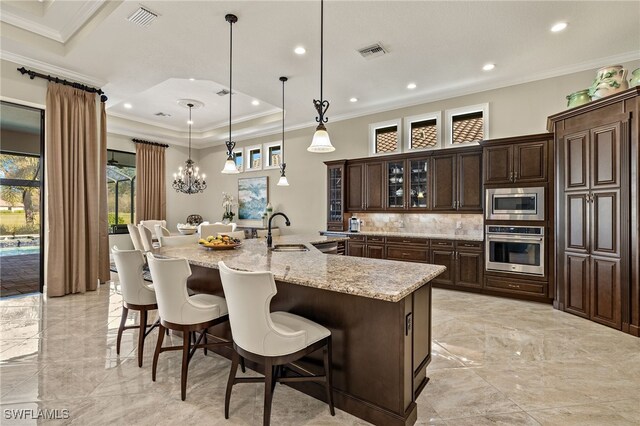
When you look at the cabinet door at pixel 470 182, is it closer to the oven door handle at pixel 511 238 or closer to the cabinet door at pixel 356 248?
the oven door handle at pixel 511 238

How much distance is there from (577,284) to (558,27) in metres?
3.11

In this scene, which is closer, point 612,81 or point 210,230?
point 612,81

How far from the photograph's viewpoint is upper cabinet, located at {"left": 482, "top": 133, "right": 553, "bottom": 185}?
4578mm

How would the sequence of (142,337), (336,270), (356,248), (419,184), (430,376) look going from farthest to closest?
(356,248)
(419,184)
(142,337)
(430,376)
(336,270)

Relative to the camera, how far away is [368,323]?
203 cm

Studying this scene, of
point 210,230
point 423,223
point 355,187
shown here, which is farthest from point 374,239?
point 210,230

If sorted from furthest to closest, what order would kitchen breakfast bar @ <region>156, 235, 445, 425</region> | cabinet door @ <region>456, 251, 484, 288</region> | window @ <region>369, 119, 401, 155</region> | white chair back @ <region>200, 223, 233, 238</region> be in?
window @ <region>369, 119, 401, 155</region> → white chair back @ <region>200, 223, 233, 238</region> → cabinet door @ <region>456, 251, 484, 288</region> → kitchen breakfast bar @ <region>156, 235, 445, 425</region>

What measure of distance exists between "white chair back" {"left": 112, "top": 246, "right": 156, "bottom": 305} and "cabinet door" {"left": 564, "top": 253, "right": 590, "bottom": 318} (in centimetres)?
486

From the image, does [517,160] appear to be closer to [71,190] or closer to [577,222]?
[577,222]

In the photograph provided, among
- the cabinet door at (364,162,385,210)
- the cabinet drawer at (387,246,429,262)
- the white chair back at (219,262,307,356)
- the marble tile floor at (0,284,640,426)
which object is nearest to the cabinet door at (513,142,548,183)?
the cabinet drawer at (387,246,429,262)

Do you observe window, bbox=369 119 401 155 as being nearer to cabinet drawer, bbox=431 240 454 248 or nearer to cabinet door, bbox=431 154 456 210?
cabinet door, bbox=431 154 456 210

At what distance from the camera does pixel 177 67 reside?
4.77 meters

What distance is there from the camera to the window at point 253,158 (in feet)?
28.9

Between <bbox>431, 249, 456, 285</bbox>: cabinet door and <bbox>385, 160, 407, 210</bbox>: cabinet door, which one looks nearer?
<bbox>431, 249, 456, 285</bbox>: cabinet door
